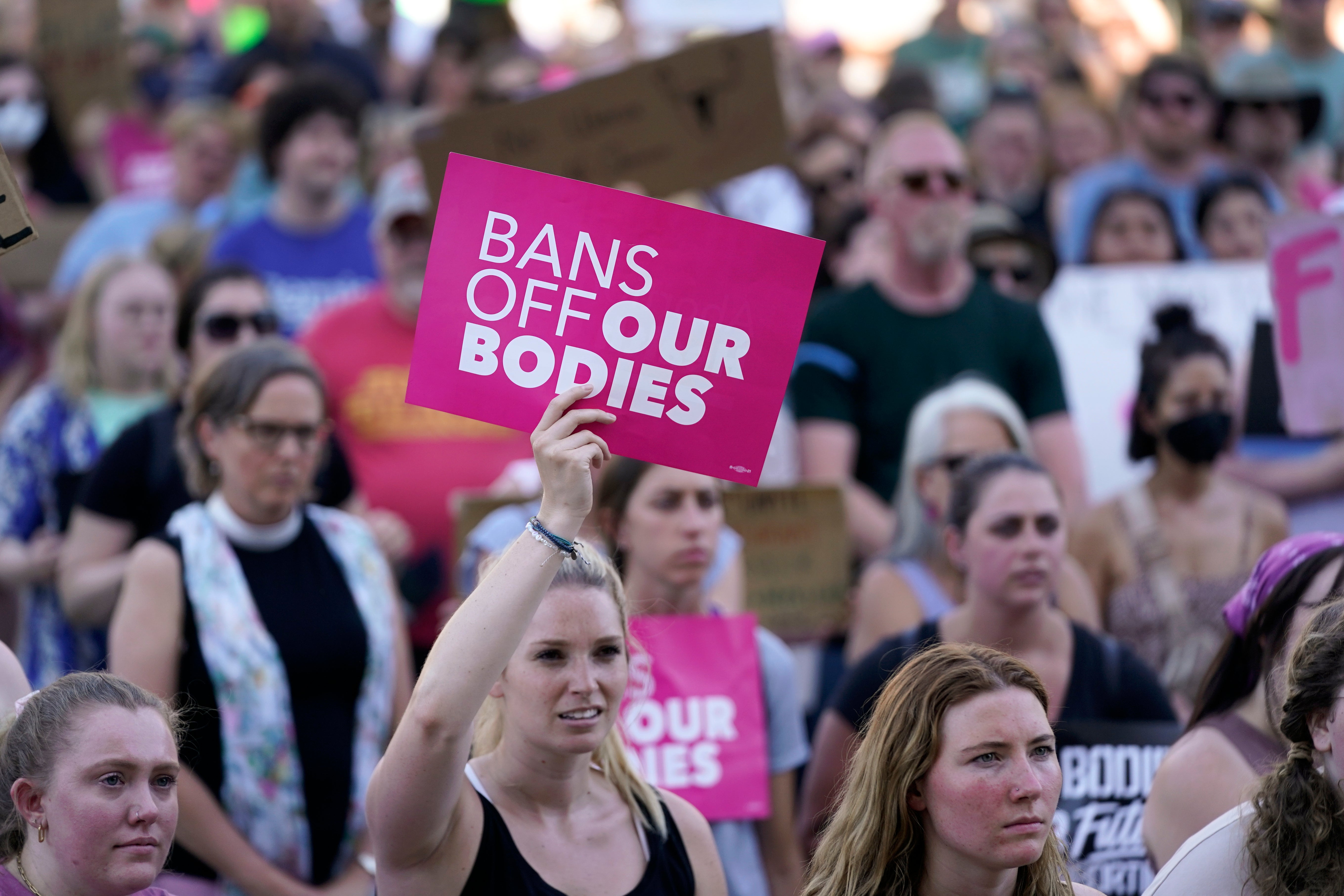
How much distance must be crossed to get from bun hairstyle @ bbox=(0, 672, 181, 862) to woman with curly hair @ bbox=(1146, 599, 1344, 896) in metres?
1.77

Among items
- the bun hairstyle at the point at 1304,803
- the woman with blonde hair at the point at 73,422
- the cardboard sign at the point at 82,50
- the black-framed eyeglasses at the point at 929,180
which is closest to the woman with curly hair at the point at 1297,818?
the bun hairstyle at the point at 1304,803

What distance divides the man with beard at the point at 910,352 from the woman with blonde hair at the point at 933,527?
0.50m

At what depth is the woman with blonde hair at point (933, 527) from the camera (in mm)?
4750

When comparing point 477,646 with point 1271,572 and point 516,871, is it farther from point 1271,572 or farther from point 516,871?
point 1271,572

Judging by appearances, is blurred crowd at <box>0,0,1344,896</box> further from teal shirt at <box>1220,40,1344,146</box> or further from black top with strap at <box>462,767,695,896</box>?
black top with strap at <box>462,767,695,896</box>

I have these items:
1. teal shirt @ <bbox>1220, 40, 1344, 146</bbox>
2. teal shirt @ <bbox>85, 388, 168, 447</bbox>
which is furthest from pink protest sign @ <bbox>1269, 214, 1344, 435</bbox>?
teal shirt @ <bbox>1220, 40, 1344, 146</bbox>

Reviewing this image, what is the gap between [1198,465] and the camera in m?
5.32

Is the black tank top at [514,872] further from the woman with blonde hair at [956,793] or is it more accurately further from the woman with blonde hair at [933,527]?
the woman with blonde hair at [933,527]

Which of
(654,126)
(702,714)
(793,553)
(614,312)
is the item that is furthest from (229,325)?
(614,312)

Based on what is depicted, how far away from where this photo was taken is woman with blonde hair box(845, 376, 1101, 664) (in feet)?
15.6

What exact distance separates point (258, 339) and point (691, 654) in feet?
5.19

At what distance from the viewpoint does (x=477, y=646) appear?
2.58 m

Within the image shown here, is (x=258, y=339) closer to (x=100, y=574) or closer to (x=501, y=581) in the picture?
(x=100, y=574)

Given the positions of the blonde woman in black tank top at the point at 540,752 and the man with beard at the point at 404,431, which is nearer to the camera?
the blonde woman in black tank top at the point at 540,752
